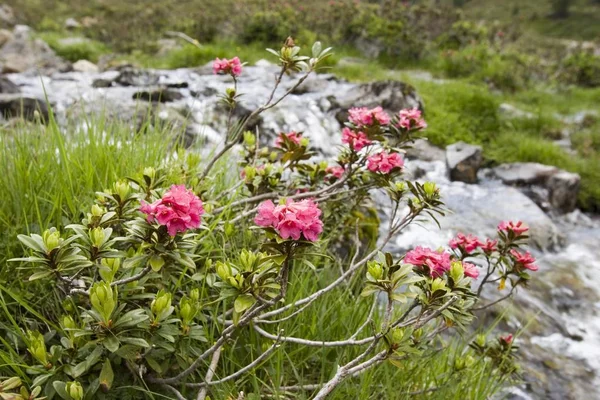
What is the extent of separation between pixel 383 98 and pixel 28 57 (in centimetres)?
1008

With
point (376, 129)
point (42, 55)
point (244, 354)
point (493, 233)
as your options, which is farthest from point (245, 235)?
point (42, 55)

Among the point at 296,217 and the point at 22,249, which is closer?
the point at 296,217

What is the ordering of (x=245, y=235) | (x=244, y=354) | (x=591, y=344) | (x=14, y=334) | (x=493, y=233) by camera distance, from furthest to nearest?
(x=493, y=233), (x=591, y=344), (x=245, y=235), (x=244, y=354), (x=14, y=334)

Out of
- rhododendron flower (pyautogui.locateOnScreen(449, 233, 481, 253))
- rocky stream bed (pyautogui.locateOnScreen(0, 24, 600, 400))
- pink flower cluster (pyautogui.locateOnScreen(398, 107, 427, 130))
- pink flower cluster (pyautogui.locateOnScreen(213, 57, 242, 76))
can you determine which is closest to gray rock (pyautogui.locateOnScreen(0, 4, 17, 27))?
rocky stream bed (pyautogui.locateOnScreen(0, 24, 600, 400))

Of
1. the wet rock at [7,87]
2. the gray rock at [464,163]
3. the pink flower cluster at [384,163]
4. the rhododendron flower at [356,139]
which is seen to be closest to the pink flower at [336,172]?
the rhododendron flower at [356,139]

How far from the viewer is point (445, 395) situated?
2.00 m

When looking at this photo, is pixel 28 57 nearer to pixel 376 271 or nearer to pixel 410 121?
pixel 410 121

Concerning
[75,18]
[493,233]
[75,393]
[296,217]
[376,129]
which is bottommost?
[75,18]

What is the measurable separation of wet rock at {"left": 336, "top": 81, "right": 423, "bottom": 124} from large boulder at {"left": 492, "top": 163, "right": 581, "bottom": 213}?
1.84 m

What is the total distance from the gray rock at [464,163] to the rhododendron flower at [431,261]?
508 centimetres

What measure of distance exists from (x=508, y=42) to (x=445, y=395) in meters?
14.2

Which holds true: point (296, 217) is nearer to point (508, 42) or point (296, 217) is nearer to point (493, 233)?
point (493, 233)

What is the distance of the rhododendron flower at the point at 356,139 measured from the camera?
2.41m

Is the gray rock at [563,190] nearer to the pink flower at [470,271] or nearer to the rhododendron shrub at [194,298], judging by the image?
the rhododendron shrub at [194,298]
